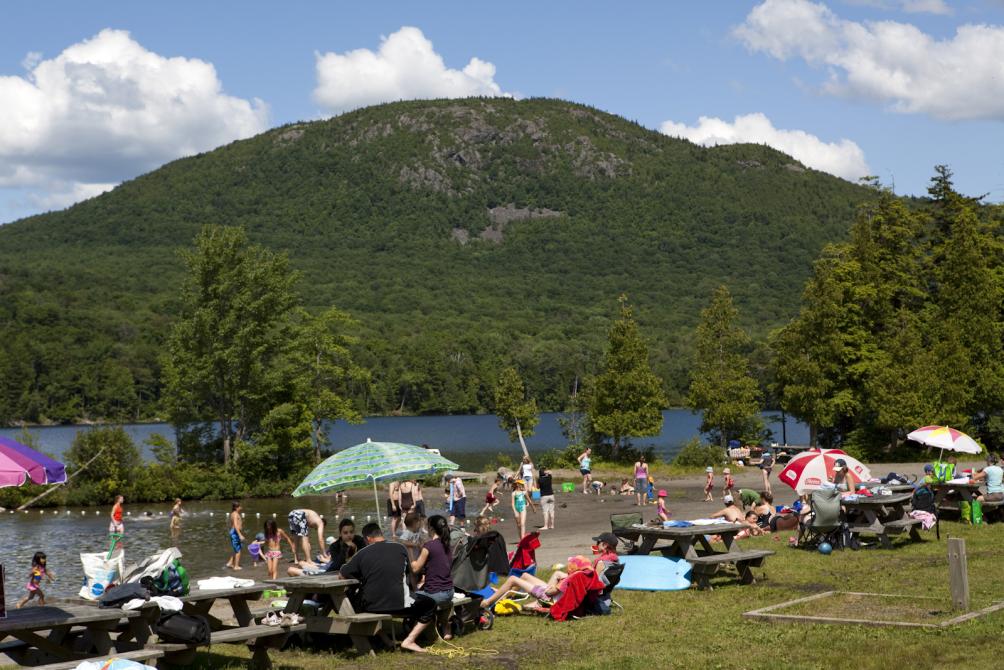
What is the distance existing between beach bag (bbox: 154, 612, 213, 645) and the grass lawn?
0.96m

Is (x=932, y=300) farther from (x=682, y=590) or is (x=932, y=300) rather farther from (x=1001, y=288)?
(x=682, y=590)

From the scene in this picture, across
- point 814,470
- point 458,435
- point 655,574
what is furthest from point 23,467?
point 458,435

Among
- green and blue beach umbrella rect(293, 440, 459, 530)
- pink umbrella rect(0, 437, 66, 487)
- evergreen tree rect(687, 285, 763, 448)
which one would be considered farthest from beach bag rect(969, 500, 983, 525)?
evergreen tree rect(687, 285, 763, 448)

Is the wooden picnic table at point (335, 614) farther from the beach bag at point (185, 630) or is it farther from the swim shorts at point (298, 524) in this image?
the swim shorts at point (298, 524)

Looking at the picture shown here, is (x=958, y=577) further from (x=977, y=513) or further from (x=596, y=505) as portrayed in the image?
(x=596, y=505)

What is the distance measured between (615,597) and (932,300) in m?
41.1

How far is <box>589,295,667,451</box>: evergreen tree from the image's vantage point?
5009cm

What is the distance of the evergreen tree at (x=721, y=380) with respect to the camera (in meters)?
51.3

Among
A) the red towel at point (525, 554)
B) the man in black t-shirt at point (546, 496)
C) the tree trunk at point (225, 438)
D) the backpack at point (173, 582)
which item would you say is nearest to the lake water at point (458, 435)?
the tree trunk at point (225, 438)

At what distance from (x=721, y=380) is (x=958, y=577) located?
132 ft

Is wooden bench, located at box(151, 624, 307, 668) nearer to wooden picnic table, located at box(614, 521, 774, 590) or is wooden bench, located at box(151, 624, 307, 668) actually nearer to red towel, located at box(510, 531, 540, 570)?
red towel, located at box(510, 531, 540, 570)

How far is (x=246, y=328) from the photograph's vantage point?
50875mm

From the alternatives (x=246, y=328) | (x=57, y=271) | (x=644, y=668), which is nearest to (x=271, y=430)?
(x=246, y=328)

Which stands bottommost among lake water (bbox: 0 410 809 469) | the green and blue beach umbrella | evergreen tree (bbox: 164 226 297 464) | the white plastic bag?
lake water (bbox: 0 410 809 469)
